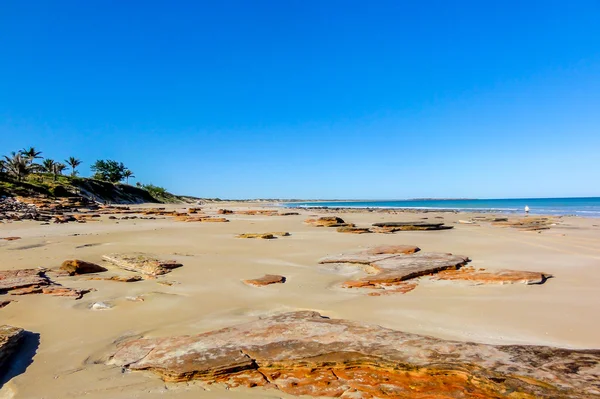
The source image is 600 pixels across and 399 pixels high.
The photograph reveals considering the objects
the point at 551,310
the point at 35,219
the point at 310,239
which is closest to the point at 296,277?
the point at 551,310

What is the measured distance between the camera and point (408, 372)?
264 centimetres

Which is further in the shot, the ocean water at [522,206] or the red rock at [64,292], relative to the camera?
the ocean water at [522,206]

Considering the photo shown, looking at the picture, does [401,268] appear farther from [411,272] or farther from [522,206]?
[522,206]

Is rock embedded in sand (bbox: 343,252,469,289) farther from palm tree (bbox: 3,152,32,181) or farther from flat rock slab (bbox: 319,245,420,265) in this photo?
palm tree (bbox: 3,152,32,181)

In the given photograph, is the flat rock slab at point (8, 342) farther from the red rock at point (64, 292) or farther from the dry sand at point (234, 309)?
the red rock at point (64, 292)

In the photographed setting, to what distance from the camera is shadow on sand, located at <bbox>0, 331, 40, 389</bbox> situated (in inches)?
118

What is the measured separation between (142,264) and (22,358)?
4097 mm

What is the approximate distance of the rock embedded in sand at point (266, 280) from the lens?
20.8 feet

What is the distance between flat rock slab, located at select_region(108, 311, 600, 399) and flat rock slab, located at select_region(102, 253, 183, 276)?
3710 mm

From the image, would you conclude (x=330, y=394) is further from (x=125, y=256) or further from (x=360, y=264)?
(x=125, y=256)

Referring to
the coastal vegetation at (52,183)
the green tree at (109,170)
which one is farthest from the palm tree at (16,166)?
the green tree at (109,170)

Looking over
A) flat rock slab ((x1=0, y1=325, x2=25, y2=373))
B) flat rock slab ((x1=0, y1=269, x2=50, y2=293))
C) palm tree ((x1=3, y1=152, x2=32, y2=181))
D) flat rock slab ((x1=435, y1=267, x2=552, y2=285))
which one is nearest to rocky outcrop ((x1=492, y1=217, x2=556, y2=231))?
flat rock slab ((x1=435, y1=267, x2=552, y2=285))

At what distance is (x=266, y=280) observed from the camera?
21.3ft

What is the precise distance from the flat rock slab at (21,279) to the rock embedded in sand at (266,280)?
3485 millimetres
